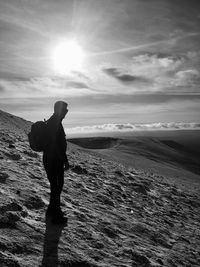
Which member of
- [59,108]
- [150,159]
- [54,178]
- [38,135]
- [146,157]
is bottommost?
[150,159]

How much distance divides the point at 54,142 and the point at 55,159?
1.47 ft

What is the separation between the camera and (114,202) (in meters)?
11.9

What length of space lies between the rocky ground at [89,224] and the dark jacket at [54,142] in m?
1.62

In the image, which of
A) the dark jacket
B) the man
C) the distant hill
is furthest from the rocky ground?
the distant hill

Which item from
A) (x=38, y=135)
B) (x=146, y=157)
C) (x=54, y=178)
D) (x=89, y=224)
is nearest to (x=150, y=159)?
(x=146, y=157)

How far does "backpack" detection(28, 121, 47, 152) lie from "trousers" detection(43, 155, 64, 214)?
15.9 inches

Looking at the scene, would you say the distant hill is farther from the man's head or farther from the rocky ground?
the man's head

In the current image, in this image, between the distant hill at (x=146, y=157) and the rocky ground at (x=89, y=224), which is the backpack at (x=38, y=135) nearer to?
the rocky ground at (x=89, y=224)

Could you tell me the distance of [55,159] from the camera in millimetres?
8117

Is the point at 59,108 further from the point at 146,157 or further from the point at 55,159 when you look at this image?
the point at 146,157

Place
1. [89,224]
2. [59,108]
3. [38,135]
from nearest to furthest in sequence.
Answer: [38,135] → [59,108] → [89,224]

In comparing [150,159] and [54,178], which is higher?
[54,178]

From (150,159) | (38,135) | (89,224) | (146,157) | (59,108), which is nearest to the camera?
(38,135)

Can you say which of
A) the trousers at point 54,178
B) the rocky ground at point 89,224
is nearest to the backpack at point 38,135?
the trousers at point 54,178
